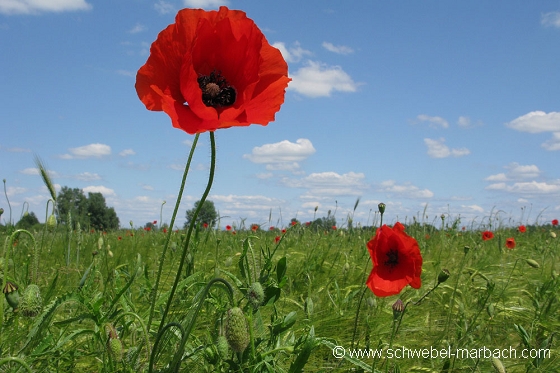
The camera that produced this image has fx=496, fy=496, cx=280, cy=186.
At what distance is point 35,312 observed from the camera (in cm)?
151

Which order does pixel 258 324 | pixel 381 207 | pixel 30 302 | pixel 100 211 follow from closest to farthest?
pixel 30 302 < pixel 258 324 < pixel 381 207 < pixel 100 211

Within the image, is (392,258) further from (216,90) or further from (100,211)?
(100,211)

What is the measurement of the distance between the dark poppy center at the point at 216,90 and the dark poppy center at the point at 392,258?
1421 mm

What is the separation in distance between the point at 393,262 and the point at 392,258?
0.09 feet

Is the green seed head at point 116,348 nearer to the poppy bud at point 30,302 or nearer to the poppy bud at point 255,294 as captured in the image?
the poppy bud at point 30,302

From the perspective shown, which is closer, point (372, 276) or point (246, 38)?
point (246, 38)

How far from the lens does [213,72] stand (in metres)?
1.26

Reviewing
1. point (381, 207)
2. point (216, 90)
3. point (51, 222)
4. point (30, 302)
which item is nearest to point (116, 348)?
A: point (30, 302)

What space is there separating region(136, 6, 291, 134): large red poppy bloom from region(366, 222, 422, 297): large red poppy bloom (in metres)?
1.25

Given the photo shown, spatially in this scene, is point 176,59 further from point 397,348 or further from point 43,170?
point 397,348

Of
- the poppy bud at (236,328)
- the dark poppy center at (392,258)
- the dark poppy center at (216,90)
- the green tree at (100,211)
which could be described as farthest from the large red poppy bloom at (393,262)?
the green tree at (100,211)

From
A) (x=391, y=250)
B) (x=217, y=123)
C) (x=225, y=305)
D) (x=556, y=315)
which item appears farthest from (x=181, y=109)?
(x=556, y=315)

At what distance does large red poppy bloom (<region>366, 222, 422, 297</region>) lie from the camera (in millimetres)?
2215

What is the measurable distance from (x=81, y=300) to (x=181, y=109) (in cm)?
88
